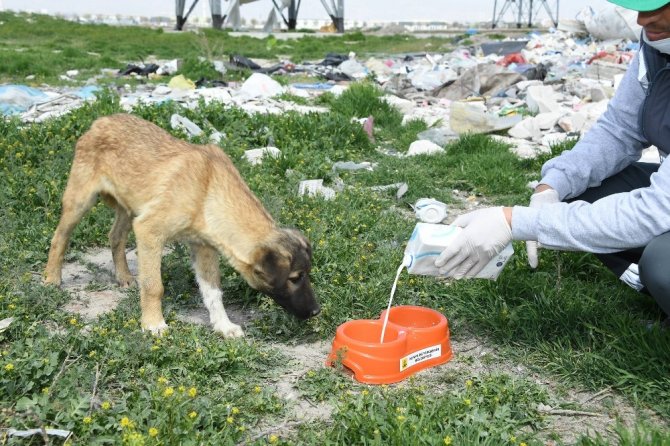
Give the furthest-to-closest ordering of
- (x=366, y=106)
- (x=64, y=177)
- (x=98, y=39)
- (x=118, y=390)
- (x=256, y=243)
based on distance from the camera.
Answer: (x=98, y=39)
(x=366, y=106)
(x=64, y=177)
(x=256, y=243)
(x=118, y=390)

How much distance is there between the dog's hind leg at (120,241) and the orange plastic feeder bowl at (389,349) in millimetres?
1899

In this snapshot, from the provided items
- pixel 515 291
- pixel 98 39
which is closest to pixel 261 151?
pixel 515 291

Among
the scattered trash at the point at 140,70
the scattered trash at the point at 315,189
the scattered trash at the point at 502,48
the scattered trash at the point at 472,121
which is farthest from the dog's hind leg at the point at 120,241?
the scattered trash at the point at 502,48

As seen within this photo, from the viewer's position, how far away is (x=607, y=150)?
3812mm

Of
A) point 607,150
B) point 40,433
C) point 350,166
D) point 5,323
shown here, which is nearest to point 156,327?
point 5,323

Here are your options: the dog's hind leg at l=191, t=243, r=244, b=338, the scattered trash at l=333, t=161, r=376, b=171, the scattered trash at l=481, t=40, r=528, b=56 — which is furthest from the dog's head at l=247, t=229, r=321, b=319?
the scattered trash at l=481, t=40, r=528, b=56

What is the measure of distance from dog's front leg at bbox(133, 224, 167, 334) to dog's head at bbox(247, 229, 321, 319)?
2.02ft

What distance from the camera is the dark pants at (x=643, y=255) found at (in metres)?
2.92

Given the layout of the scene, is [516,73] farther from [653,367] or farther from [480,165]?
[653,367]

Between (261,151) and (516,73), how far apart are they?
26.7 feet

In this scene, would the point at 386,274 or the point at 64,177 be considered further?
the point at 64,177

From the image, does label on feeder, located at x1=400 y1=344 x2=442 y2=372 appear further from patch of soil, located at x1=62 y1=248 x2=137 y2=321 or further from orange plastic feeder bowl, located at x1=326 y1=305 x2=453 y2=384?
patch of soil, located at x1=62 y1=248 x2=137 y2=321

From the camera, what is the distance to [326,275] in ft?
15.0

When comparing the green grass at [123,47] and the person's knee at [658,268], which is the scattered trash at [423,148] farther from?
the green grass at [123,47]
